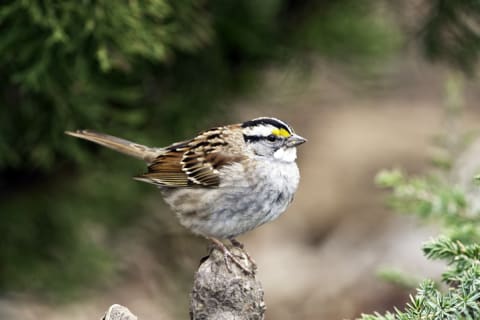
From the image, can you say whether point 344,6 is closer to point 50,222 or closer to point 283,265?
point 50,222

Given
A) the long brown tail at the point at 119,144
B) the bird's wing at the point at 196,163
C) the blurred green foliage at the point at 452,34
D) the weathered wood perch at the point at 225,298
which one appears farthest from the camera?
the blurred green foliage at the point at 452,34

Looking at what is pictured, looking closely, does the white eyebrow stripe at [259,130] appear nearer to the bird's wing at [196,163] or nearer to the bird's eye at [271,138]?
the bird's eye at [271,138]

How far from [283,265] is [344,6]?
9.48 feet

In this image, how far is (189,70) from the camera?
216 inches

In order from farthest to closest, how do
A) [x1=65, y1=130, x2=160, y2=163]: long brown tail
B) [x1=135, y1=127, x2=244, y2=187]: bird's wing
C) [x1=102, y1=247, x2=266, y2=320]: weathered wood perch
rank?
[x1=65, y1=130, x2=160, y2=163]: long brown tail → [x1=135, y1=127, x2=244, y2=187]: bird's wing → [x1=102, y1=247, x2=266, y2=320]: weathered wood perch

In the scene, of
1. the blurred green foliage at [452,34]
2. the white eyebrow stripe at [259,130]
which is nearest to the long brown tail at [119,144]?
the white eyebrow stripe at [259,130]

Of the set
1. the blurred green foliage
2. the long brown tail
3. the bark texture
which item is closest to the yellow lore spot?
the long brown tail

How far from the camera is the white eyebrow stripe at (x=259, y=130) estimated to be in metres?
3.88

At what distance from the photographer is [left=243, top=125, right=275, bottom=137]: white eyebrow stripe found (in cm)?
388

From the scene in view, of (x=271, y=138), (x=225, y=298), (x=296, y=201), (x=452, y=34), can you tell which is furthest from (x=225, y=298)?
(x=296, y=201)

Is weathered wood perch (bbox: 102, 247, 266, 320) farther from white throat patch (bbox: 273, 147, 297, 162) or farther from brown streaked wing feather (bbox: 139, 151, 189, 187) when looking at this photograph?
brown streaked wing feather (bbox: 139, 151, 189, 187)

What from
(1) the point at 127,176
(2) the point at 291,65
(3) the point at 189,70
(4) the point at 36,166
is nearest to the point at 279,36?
(2) the point at 291,65

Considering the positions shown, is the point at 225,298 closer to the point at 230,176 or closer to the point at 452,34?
the point at 230,176

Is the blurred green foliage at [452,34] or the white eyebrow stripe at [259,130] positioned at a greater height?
the blurred green foliage at [452,34]
